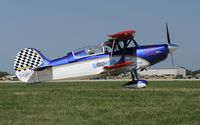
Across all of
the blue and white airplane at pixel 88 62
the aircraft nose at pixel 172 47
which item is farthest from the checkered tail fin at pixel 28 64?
the aircraft nose at pixel 172 47

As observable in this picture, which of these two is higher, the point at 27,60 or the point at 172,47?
the point at 172,47

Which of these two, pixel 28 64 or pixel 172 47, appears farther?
pixel 172 47

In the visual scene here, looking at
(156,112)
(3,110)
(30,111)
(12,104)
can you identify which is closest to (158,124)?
(156,112)

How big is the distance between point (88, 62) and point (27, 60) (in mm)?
3226

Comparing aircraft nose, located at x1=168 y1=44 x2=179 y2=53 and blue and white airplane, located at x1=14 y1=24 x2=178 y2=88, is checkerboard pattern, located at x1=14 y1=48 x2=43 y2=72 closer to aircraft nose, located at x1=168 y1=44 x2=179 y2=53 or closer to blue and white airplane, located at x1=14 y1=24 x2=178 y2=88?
blue and white airplane, located at x1=14 y1=24 x2=178 y2=88

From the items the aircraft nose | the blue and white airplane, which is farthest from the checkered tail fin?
the aircraft nose

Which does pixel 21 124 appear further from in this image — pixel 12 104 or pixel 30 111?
pixel 12 104

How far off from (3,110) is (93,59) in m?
Answer: 10.9

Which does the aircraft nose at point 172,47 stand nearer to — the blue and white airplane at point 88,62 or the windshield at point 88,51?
the blue and white airplane at point 88,62

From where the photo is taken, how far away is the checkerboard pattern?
21.9 meters

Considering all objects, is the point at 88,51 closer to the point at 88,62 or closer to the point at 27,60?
the point at 88,62

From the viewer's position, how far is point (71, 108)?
1195cm

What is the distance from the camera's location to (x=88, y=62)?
22.0m

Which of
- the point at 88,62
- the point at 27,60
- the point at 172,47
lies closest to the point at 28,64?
the point at 27,60
